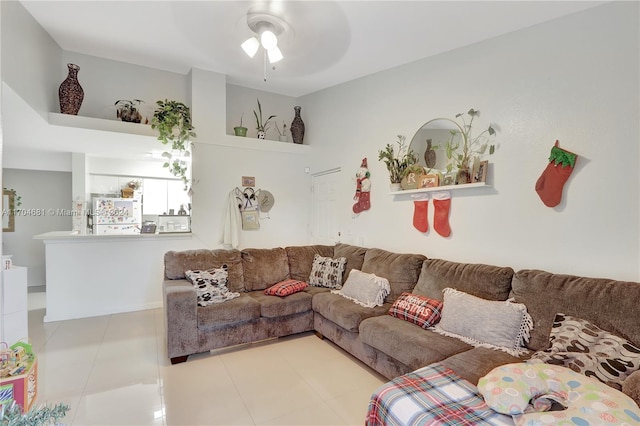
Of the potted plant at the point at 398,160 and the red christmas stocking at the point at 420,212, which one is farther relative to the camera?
the potted plant at the point at 398,160

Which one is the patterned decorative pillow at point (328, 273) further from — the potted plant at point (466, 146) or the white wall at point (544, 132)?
the potted plant at point (466, 146)

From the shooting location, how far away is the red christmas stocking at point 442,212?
2.93 metres

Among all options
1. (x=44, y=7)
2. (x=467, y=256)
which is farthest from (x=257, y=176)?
(x=467, y=256)

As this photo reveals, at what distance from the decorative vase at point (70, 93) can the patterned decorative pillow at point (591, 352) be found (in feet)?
16.1

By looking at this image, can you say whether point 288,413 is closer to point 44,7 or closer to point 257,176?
point 257,176

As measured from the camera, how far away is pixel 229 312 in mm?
2826

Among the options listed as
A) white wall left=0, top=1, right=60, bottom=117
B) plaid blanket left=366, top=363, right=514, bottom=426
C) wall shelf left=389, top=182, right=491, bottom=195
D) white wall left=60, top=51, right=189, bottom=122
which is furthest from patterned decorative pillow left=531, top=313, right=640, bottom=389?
white wall left=60, top=51, right=189, bottom=122

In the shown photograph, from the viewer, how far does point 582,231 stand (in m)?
2.11

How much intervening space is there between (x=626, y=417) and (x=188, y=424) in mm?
2231

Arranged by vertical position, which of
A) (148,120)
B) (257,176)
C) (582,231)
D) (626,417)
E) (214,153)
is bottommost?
(626,417)

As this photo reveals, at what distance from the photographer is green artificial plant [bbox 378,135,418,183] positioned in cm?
326

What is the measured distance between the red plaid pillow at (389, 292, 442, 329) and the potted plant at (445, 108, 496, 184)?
44.2 inches

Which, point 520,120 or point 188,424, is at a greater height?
point 520,120

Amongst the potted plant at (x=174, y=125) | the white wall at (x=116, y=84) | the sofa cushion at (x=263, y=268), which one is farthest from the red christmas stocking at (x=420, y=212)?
the white wall at (x=116, y=84)
